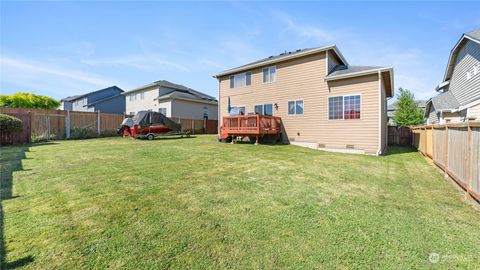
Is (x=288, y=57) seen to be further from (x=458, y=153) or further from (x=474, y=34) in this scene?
(x=474, y=34)

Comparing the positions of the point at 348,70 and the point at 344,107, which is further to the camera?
the point at 348,70

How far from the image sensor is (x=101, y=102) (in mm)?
30562

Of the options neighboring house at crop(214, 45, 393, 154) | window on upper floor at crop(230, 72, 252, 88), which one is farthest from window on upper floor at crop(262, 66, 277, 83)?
window on upper floor at crop(230, 72, 252, 88)

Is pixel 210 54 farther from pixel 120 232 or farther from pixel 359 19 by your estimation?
pixel 120 232

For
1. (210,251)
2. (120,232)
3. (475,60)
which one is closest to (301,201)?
(210,251)

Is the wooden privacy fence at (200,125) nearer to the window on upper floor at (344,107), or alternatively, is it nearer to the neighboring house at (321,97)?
the neighboring house at (321,97)

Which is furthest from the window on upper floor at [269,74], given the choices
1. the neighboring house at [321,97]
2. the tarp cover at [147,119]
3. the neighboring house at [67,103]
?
the neighboring house at [67,103]

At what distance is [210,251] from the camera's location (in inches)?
89.5

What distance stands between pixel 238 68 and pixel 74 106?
34464 mm

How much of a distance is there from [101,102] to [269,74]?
27.3m

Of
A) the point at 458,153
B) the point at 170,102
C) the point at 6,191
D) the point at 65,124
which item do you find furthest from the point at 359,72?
the point at 65,124

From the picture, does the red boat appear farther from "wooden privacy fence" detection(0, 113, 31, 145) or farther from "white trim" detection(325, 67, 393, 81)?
"white trim" detection(325, 67, 393, 81)

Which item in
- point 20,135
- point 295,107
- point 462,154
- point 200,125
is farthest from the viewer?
point 200,125

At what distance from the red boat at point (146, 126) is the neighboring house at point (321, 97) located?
16.6 feet
